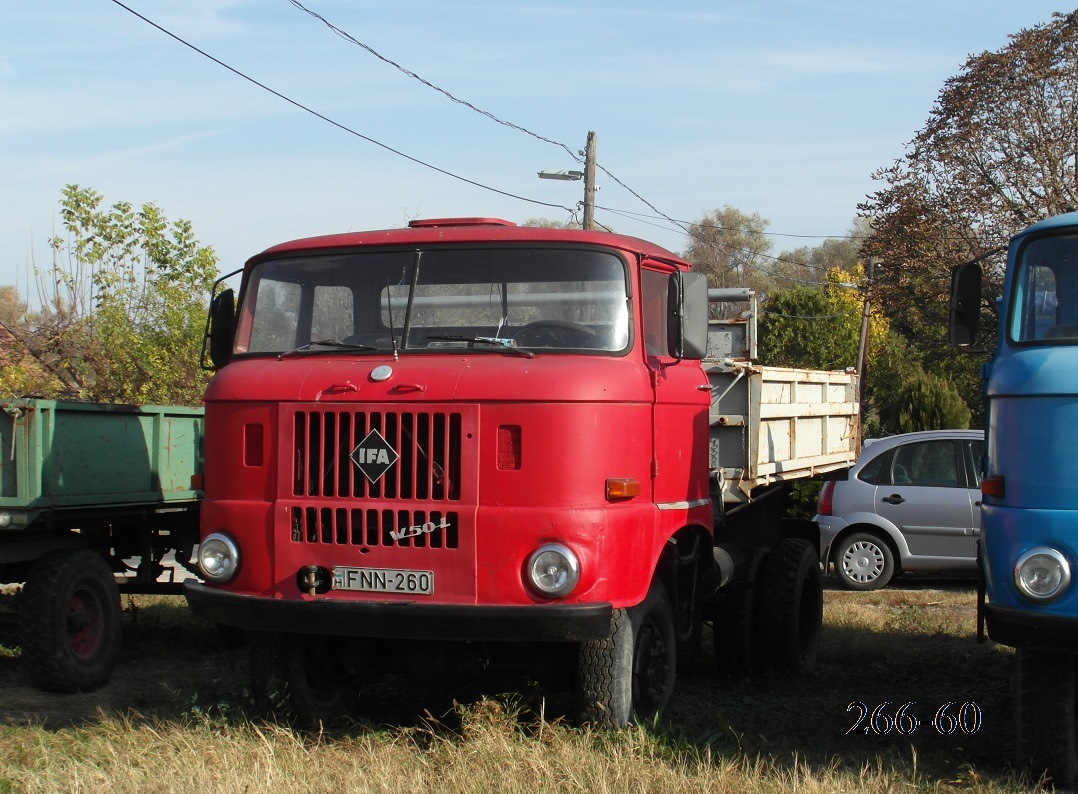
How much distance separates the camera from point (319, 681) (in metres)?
6.43

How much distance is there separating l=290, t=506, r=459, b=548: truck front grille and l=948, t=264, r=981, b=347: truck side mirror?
259 cm

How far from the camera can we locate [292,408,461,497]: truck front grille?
5.47 meters

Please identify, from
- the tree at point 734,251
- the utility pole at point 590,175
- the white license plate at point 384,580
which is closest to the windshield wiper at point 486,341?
the white license plate at point 384,580

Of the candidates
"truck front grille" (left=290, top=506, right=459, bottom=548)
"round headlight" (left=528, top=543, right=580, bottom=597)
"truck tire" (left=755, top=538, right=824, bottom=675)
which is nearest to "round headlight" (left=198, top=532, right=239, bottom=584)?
"truck front grille" (left=290, top=506, right=459, bottom=548)

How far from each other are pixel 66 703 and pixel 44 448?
4.73 feet

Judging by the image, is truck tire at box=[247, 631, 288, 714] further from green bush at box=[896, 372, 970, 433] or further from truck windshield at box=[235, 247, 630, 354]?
green bush at box=[896, 372, 970, 433]

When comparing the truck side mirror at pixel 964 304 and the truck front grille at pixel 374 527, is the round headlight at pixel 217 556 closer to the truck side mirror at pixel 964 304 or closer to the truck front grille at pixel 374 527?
the truck front grille at pixel 374 527

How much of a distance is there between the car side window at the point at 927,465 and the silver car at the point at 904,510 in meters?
0.01

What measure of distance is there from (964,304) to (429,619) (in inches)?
116

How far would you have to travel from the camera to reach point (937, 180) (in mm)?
19094

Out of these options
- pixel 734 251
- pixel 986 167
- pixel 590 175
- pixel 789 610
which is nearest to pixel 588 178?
pixel 590 175

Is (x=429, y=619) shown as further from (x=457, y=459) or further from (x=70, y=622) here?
(x=70, y=622)

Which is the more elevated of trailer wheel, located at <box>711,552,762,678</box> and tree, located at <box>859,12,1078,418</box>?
tree, located at <box>859,12,1078,418</box>

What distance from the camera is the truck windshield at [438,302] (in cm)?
591
